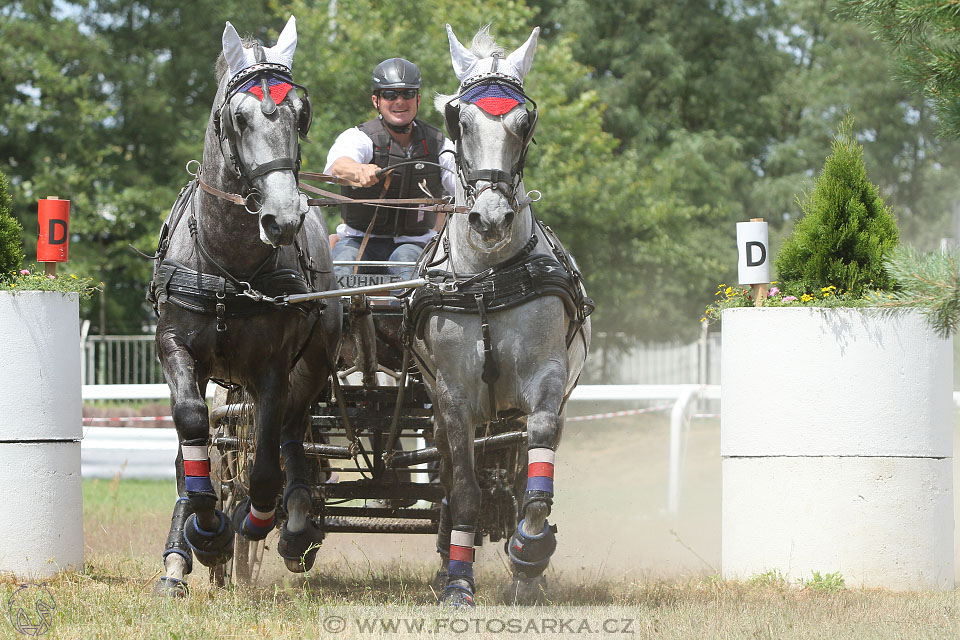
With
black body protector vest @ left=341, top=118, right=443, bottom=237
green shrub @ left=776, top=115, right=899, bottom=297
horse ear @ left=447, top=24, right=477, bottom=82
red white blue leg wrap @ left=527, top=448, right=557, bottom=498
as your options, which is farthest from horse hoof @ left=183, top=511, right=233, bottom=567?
green shrub @ left=776, top=115, right=899, bottom=297

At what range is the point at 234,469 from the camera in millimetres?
6793

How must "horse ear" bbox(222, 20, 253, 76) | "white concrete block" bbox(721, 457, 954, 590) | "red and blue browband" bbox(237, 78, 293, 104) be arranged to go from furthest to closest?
"white concrete block" bbox(721, 457, 954, 590) → "horse ear" bbox(222, 20, 253, 76) → "red and blue browband" bbox(237, 78, 293, 104)

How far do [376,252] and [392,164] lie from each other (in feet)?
1.73

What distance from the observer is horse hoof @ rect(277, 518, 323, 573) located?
600cm

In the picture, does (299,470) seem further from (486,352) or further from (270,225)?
(270,225)

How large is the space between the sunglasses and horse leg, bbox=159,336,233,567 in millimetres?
2182

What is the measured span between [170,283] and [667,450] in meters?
10.6

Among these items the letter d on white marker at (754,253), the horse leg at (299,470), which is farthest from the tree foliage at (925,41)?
the horse leg at (299,470)

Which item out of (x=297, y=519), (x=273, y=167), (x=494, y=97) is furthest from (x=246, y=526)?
(x=494, y=97)

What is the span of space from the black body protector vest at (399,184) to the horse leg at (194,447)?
5.94 feet

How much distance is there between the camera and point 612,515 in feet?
33.6

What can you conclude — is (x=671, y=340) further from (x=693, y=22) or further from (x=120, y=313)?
(x=120, y=313)

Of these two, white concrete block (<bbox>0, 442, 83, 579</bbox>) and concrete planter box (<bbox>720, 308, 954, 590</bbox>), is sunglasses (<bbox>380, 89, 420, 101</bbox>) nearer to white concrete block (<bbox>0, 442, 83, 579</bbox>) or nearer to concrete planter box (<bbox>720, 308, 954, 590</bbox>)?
concrete planter box (<bbox>720, 308, 954, 590</bbox>)

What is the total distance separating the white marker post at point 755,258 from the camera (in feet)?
22.0
